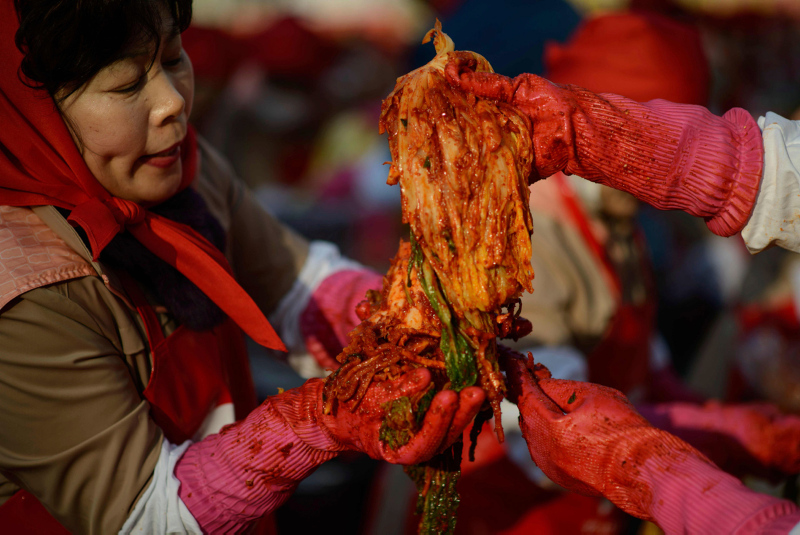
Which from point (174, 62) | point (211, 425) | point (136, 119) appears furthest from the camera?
point (211, 425)

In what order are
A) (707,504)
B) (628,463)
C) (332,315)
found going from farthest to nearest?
(332,315) → (628,463) → (707,504)

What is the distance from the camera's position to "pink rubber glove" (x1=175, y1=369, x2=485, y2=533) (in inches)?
57.2

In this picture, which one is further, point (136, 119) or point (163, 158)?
point (163, 158)

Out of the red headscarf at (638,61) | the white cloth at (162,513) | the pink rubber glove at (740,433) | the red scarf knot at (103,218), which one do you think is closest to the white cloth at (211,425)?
the white cloth at (162,513)

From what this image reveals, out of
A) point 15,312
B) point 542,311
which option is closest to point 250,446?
point 15,312

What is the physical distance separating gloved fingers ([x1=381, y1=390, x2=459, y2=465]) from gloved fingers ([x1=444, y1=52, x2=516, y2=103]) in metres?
0.75

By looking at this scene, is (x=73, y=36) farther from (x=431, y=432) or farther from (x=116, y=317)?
(x=431, y=432)

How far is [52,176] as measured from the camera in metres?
1.59

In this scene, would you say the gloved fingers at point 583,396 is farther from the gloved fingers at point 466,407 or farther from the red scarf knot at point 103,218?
the red scarf knot at point 103,218

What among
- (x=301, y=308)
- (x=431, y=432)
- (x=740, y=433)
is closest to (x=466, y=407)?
(x=431, y=432)

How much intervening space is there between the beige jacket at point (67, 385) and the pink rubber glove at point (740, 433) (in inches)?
74.1

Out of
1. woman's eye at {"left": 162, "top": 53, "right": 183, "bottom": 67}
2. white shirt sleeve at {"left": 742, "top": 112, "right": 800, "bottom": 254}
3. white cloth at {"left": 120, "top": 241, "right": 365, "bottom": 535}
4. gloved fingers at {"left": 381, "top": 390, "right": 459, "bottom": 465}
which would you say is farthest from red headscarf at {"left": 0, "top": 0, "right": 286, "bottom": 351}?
white shirt sleeve at {"left": 742, "top": 112, "right": 800, "bottom": 254}

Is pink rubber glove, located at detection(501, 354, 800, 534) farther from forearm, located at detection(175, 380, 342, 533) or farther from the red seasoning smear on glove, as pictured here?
forearm, located at detection(175, 380, 342, 533)

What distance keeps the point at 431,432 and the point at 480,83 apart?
2.82ft
